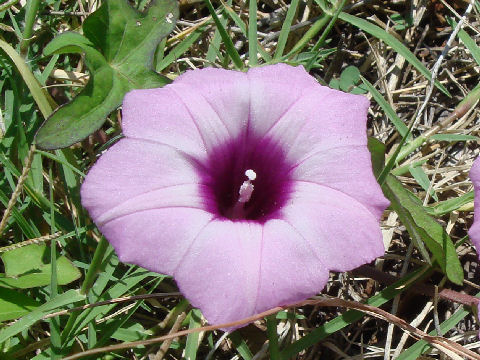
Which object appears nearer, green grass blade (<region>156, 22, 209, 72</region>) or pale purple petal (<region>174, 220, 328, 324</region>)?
pale purple petal (<region>174, 220, 328, 324</region>)

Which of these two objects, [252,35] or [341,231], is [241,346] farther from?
[252,35]

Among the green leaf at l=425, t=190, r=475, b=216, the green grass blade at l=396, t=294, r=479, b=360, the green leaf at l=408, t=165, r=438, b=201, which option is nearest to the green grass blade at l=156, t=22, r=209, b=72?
the green leaf at l=408, t=165, r=438, b=201

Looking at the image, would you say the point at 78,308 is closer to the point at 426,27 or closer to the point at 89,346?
the point at 89,346

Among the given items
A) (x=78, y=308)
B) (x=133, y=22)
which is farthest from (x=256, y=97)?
(x=78, y=308)

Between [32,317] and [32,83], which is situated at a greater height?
[32,83]

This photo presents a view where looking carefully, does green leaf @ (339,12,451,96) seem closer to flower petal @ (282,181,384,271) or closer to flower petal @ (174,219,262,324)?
flower petal @ (282,181,384,271)

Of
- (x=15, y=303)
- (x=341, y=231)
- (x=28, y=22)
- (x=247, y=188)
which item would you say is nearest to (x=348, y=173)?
(x=341, y=231)

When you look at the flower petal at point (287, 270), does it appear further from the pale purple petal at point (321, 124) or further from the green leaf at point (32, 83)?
the green leaf at point (32, 83)
